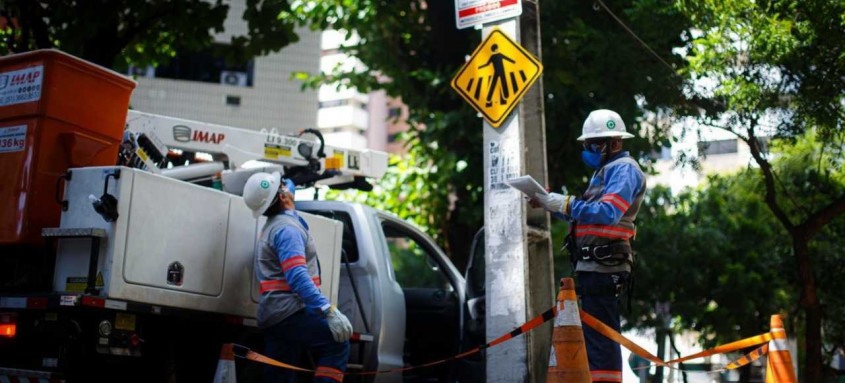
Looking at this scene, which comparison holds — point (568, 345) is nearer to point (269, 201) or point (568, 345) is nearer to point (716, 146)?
point (269, 201)

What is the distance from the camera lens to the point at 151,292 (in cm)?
569

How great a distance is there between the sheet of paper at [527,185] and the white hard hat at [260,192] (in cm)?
159

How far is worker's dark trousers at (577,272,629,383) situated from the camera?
219 inches

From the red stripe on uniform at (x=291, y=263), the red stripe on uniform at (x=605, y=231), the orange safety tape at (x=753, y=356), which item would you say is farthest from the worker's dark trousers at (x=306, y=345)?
the orange safety tape at (x=753, y=356)

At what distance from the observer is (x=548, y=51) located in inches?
457

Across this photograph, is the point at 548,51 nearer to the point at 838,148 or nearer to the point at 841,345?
the point at 838,148

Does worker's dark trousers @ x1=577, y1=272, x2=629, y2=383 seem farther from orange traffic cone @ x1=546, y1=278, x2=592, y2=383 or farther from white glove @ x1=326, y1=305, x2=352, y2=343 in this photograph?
white glove @ x1=326, y1=305, x2=352, y2=343

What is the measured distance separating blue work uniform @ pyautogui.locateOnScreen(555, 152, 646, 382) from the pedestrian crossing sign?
93 cm

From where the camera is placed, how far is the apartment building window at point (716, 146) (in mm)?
9891

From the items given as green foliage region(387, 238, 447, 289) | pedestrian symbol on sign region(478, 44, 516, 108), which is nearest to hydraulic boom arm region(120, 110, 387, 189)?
pedestrian symbol on sign region(478, 44, 516, 108)

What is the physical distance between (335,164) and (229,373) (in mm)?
4067

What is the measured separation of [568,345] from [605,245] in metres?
0.70

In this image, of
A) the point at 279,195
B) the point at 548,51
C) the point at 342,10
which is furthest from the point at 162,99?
the point at 279,195

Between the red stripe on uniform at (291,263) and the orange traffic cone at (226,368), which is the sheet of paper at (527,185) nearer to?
the red stripe on uniform at (291,263)
